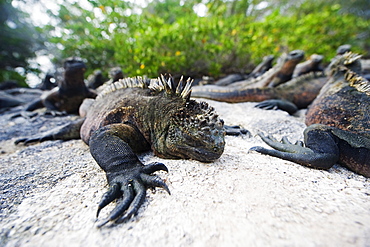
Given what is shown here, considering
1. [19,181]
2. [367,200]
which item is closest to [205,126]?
[367,200]

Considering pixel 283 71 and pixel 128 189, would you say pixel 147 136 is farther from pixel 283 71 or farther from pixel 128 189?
pixel 283 71

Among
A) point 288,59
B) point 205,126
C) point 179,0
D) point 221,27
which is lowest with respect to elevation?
point 205,126

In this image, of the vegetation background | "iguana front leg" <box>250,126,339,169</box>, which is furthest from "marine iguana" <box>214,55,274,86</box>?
"iguana front leg" <box>250,126,339,169</box>

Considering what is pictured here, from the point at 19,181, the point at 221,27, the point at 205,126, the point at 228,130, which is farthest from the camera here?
the point at 221,27

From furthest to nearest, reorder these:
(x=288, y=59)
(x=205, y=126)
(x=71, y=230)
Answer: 1. (x=288, y=59)
2. (x=205, y=126)
3. (x=71, y=230)

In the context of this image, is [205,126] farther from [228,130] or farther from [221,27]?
[221,27]

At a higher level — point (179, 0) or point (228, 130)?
point (179, 0)

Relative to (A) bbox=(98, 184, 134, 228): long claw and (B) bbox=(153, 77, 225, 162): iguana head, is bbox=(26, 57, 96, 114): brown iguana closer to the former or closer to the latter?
(B) bbox=(153, 77, 225, 162): iguana head
